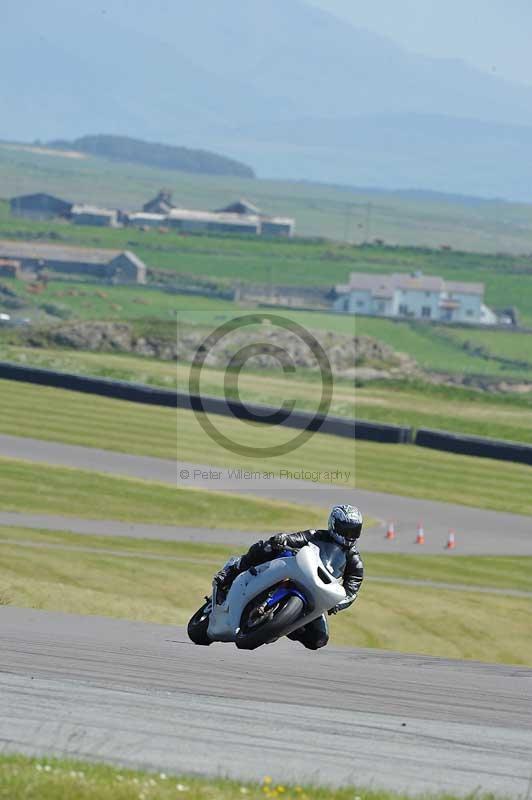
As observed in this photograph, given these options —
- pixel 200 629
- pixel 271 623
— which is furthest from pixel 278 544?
pixel 200 629

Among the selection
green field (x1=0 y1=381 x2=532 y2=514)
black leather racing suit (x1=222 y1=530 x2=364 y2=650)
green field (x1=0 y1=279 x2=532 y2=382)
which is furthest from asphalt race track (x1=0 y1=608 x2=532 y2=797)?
green field (x1=0 y1=279 x2=532 y2=382)

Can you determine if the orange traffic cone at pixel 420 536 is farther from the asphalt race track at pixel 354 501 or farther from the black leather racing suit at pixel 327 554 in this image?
the black leather racing suit at pixel 327 554

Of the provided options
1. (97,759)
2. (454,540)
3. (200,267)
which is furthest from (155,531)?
(200,267)

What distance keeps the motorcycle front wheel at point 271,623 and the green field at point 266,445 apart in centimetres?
3016

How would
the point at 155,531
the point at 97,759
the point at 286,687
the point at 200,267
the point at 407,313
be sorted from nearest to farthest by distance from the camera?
1. the point at 97,759
2. the point at 286,687
3. the point at 155,531
4. the point at 407,313
5. the point at 200,267

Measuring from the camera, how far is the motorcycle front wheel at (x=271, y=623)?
1420 centimetres

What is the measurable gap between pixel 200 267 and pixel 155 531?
158217 mm

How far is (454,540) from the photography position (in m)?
38.2

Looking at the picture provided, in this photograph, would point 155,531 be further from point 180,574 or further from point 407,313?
point 407,313

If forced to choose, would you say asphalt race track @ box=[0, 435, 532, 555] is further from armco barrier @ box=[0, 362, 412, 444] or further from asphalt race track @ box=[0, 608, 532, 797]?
asphalt race track @ box=[0, 608, 532, 797]

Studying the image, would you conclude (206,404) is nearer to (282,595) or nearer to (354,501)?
(354,501)

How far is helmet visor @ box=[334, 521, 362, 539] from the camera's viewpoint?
48.0 feet

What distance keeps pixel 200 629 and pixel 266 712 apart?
407 centimetres

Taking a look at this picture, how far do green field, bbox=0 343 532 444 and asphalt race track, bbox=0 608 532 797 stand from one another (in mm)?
47448
